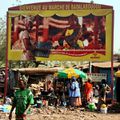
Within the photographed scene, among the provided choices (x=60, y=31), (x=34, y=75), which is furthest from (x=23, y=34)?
(x=34, y=75)

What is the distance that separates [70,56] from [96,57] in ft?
4.48

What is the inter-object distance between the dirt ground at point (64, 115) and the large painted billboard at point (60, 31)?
3629mm

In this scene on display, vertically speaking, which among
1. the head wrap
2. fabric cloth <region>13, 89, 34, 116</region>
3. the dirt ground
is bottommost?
the dirt ground

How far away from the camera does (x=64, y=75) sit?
20781 mm

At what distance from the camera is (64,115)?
1734 centimetres

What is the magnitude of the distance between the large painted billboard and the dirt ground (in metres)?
3.63

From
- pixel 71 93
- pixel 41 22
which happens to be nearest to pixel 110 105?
pixel 71 93

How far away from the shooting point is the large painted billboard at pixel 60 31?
21.4m

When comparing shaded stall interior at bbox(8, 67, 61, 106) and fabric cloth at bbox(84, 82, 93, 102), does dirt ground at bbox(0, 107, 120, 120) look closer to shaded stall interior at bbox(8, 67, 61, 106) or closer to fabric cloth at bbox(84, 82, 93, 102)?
fabric cloth at bbox(84, 82, 93, 102)

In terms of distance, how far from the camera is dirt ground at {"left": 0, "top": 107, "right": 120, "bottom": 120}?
16375 millimetres

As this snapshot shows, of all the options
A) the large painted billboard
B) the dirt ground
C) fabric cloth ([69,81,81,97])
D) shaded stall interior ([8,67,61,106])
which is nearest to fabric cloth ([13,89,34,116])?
the dirt ground

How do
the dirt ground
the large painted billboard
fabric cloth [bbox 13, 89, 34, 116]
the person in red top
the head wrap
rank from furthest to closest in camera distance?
the head wrap < the large painted billboard < the person in red top < the dirt ground < fabric cloth [bbox 13, 89, 34, 116]

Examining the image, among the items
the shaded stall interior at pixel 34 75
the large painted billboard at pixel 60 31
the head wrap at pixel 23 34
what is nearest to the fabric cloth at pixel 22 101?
the large painted billboard at pixel 60 31

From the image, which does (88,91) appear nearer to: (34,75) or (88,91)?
(88,91)
